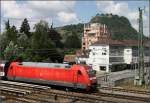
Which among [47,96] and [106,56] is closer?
[47,96]

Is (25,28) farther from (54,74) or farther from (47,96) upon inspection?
(47,96)

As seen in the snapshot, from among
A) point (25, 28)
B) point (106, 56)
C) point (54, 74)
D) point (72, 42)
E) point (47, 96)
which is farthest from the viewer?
point (72, 42)

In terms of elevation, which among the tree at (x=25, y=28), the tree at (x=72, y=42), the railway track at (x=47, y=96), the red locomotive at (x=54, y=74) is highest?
the tree at (x=25, y=28)

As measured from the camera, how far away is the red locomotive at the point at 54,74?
30.5 m

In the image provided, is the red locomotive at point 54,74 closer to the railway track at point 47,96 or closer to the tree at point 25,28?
the railway track at point 47,96

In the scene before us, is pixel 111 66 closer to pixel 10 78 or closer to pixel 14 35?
pixel 14 35

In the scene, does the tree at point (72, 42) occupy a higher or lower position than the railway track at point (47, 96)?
higher

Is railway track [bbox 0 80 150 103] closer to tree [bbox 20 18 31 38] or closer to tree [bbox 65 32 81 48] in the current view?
tree [bbox 20 18 31 38]

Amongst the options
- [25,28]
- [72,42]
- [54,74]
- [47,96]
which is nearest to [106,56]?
[25,28]

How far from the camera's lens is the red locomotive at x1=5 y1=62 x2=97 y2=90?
3047 cm

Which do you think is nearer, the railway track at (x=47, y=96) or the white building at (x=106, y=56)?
the railway track at (x=47, y=96)

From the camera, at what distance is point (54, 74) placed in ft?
108

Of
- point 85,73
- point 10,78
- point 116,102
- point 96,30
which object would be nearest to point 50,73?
point 85,73

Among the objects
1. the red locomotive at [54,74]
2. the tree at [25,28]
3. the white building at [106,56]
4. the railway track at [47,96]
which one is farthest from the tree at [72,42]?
the railway track at [47,96]
